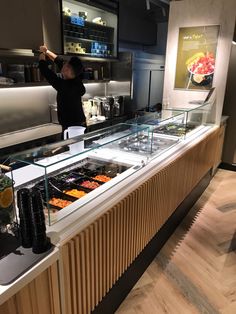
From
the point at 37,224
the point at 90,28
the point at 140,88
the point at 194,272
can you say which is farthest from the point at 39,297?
the point at 140,88

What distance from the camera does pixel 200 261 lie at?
2357 mm

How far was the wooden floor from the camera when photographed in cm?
189

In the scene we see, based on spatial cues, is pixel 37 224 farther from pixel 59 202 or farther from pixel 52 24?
pixel 52 24

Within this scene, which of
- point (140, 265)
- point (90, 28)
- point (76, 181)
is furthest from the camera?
point (90, 28)

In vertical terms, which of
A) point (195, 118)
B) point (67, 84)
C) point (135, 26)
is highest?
point (135, 26)

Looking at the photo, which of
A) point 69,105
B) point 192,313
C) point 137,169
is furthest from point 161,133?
point 192,313

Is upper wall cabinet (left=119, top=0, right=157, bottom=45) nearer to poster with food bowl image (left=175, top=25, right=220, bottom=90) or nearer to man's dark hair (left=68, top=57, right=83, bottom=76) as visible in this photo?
poster with food bowl image (left=175, top=25, right=220, bottom=90)

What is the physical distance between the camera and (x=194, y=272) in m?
2.22

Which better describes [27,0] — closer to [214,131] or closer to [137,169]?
[137,169]

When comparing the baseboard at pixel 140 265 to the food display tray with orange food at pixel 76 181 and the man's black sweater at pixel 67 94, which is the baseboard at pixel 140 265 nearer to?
the food display tray with orange food at pixel 76 181

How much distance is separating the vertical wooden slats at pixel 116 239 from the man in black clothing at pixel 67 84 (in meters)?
1.36

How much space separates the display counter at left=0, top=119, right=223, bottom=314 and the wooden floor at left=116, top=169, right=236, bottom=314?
318 millimetres

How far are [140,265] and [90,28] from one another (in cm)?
350

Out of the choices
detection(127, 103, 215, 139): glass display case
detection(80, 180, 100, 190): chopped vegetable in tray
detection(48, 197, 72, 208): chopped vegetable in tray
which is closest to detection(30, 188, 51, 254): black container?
detection(48, 197, 72, 208): chopped vegetable in tray
